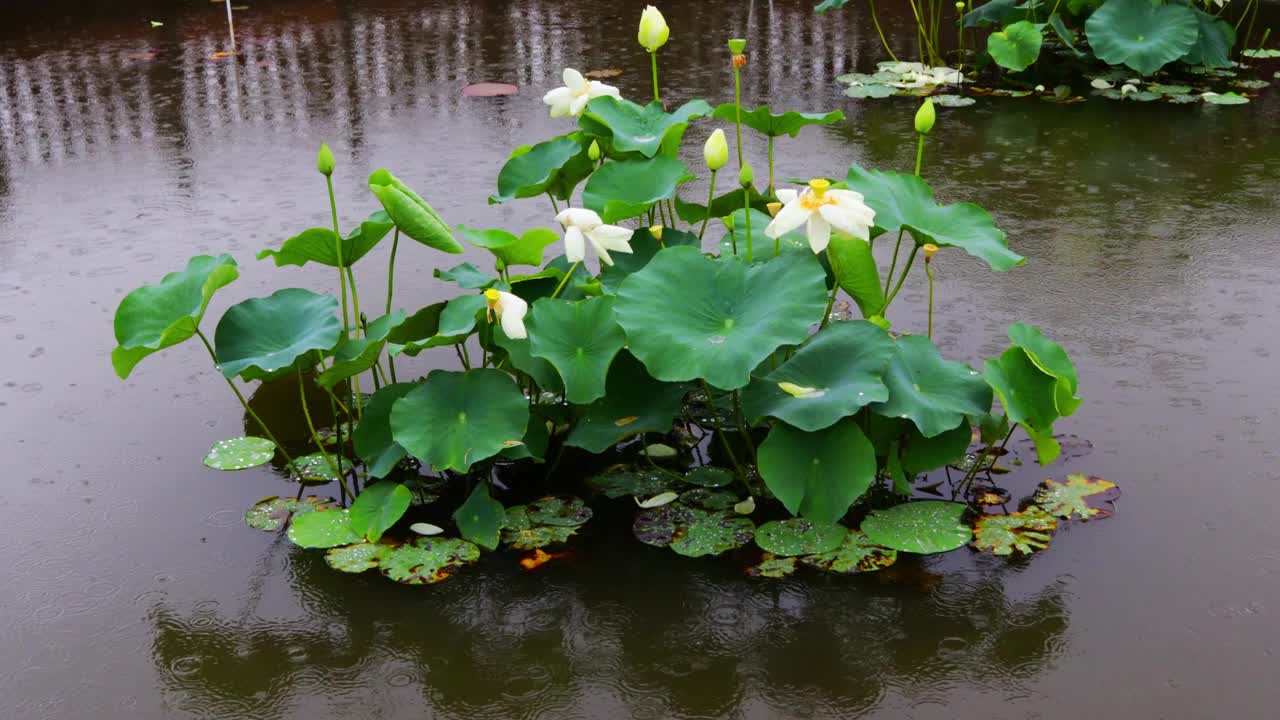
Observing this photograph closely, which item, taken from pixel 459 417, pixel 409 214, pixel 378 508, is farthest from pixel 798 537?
pixel 409 214

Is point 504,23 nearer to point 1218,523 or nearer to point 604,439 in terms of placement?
point 604,439

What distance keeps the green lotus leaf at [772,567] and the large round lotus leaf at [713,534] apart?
54 millimetres

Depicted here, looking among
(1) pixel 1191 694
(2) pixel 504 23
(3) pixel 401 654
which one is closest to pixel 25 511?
(3) pixel 401 654

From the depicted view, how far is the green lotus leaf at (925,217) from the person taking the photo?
6.51 ft

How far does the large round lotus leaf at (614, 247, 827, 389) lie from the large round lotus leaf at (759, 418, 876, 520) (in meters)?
0.15

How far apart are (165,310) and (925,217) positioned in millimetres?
1283

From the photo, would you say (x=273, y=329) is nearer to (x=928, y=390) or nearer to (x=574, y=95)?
(x=574, y=95)

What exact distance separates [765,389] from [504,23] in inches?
154

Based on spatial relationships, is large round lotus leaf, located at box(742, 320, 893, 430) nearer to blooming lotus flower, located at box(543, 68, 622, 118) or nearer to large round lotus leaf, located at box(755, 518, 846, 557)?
large round lotus leaf, located at box(755, 518, 846, 557)

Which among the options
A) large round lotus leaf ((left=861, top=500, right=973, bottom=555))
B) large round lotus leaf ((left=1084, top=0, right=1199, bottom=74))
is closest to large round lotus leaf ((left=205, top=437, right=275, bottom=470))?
large round lotus leaf ((left=861, top=500, right=973, bottom=555))

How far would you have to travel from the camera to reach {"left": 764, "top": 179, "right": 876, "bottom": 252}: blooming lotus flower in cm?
188

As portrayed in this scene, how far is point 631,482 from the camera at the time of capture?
2.10m

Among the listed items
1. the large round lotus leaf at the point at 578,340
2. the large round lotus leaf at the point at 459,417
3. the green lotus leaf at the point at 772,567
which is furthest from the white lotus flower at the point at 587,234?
the green lotus leaf at the point at 772,567

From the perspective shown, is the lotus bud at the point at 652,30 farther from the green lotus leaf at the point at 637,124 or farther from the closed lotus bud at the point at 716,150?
the closed lotus bud at the point at 716,150
